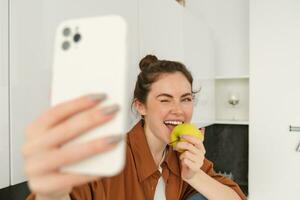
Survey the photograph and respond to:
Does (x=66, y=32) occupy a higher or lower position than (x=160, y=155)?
higher

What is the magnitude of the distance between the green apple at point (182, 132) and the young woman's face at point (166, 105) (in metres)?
0.04

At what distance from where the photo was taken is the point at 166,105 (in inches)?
41.3

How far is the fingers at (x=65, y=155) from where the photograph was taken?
12.8 inches

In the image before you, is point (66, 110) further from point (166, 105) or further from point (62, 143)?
point (166, 105)

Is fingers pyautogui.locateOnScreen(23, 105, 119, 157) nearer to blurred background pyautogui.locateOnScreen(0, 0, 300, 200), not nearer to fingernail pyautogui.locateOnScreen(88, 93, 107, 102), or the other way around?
fingernail pyautogui.locateOnScreen(88, 93, 107, 102)

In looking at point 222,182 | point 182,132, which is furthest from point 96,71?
point 222,182

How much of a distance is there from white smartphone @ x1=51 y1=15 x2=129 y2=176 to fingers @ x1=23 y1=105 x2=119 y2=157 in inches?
0.6

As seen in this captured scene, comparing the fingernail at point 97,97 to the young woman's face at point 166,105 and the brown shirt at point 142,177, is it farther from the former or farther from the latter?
the young woman's face at point 166,105

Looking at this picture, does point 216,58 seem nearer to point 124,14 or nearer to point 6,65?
point 124,14

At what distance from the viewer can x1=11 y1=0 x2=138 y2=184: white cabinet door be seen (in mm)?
662

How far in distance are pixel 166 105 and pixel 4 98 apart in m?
0.54

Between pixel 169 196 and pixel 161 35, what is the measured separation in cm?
61
